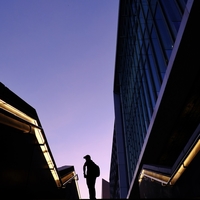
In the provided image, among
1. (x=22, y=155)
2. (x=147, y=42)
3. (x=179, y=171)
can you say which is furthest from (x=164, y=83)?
(x=22, y=155)

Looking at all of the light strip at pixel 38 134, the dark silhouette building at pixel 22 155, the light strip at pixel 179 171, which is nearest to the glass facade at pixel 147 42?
the light strip at pixel 179 171

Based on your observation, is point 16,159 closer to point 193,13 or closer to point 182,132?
point 193,13

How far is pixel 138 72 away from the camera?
18000 mm

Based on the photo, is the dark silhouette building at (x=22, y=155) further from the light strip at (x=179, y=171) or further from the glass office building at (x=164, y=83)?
the glass office building at (x=164, y=83)

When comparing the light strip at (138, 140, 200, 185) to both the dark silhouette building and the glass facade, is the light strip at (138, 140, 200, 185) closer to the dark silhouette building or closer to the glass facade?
the dark silhouette building

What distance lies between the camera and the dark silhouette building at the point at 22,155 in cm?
393

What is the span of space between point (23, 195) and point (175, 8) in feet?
32.9

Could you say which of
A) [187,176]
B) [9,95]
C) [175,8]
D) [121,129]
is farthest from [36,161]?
[121,129]

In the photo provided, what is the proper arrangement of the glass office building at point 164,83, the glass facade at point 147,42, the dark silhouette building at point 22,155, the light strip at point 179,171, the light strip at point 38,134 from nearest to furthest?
the dark silhouette building at point 22,155, the light strip at point 38,134, the light strip at point 179,171, the glass office building at point 164,83, the glass facade at point 147,42

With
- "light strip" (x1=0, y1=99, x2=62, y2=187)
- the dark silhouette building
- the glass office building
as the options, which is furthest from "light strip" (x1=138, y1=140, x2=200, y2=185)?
the dark silhouette building

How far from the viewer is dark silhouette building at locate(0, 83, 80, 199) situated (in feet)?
12.9

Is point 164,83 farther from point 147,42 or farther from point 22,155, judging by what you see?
point 22,155

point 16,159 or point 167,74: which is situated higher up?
point 167,74

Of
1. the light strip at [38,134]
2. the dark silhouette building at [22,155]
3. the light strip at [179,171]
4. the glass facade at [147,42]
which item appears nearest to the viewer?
the dark silhouette building at [22,155]
